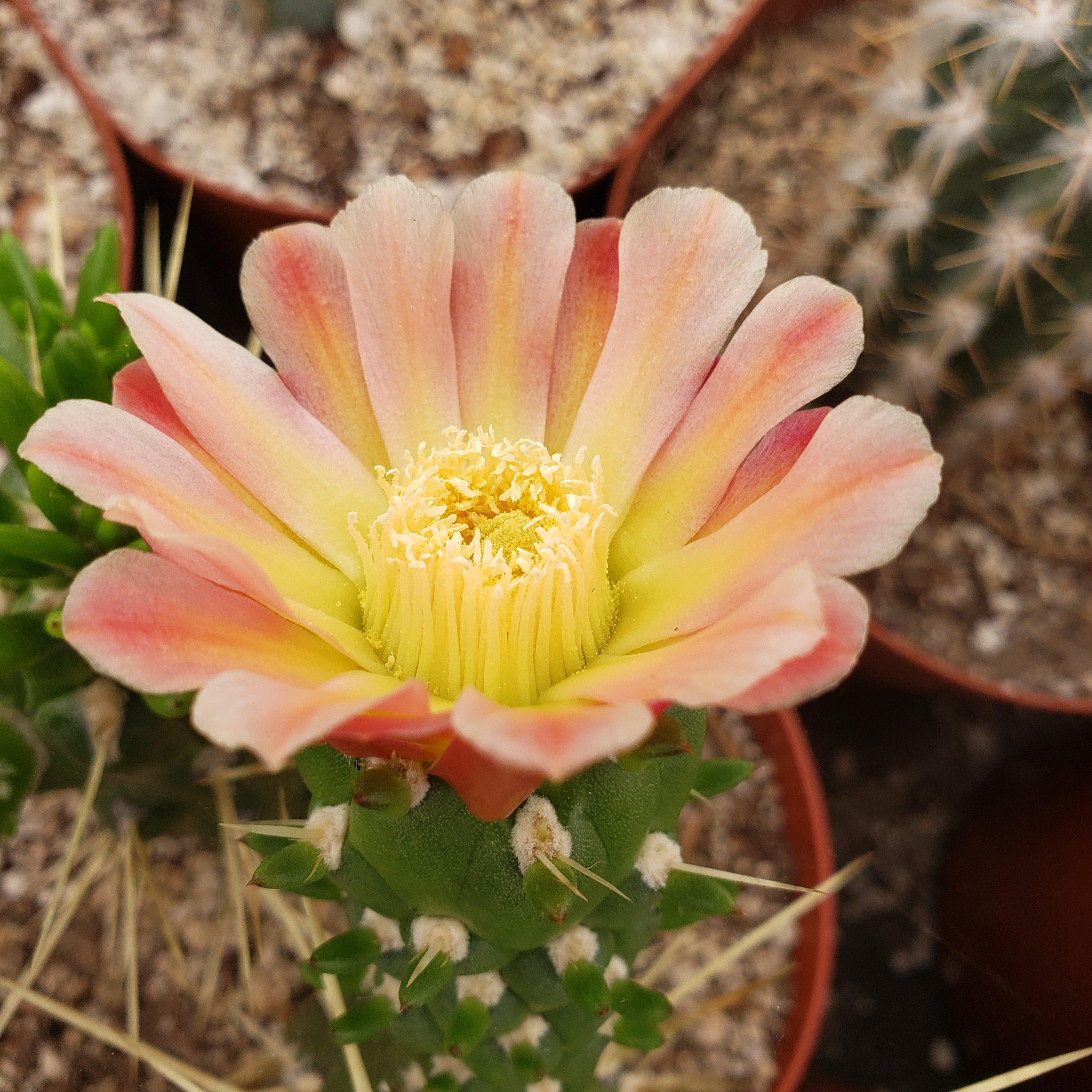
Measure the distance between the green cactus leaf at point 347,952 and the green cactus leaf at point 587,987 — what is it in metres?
0.11

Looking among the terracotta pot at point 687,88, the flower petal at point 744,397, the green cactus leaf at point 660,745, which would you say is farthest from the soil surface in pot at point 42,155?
the green cactus leaf at point 660,745

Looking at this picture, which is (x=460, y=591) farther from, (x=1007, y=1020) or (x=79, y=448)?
(x=1007, y=1020)

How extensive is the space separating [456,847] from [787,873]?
647 mm

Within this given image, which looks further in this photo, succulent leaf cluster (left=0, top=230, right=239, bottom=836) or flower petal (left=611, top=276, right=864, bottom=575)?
succulent leaf cluster (left=0, top=230, right=239, bottom=836)

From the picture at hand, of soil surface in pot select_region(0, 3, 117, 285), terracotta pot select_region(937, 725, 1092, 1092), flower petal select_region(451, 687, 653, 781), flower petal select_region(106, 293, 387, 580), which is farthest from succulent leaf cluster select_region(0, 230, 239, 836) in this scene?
terracotta pot select_region(937, 725, 1092, 1092)

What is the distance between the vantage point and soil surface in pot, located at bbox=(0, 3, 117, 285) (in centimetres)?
118

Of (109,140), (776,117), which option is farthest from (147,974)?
(776,117)

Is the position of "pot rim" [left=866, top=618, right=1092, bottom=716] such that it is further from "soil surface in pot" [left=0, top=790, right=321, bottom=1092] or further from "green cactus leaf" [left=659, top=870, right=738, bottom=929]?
"soil surface in pot" [left=0, top=790, right=321, bottom=1092]

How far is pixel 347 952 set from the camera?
572 millimetres

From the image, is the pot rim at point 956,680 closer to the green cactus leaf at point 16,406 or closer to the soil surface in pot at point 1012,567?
the soil surface in pot at point 1012,567

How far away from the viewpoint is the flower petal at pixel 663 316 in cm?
51

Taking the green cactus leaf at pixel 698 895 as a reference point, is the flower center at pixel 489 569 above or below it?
above

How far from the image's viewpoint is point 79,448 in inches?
16.6

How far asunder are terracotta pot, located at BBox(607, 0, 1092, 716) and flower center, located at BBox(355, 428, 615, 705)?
0.58 meters
